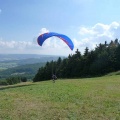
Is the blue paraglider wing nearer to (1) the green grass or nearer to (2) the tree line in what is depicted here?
(1) the green grass

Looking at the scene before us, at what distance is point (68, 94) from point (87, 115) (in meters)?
6.58

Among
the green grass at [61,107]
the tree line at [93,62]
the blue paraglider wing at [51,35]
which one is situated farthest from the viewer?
the tree line at [93,62]

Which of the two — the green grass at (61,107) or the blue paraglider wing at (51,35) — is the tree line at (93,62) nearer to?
the blue paraglider wing at (51,35)

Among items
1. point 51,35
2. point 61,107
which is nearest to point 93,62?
A: point 51,35

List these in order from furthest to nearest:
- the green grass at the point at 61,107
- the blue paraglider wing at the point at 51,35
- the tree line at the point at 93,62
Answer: the tree line at the point at 93,62 < the blue paraglider wing at the point at 51,35 < the green grass at the point at 61,107

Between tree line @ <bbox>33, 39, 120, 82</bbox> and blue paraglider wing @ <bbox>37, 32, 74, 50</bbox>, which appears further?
tree line @ <bbox>33, 39, 120, 82</bbox>

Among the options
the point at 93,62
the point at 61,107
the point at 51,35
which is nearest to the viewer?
the point at 61,107

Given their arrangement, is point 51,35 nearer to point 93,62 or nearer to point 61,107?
point 61,107

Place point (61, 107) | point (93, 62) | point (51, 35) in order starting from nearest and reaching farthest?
point (61, 107) → point (51, 35) → point (93, 62)

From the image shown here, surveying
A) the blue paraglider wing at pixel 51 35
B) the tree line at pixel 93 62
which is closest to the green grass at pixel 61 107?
the blue paraglider wing at pixel 51 35

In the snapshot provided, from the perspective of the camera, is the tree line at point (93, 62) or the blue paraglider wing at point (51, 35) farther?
the tree line at point (93, 62)

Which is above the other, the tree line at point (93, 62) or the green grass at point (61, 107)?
the tree line at point (93, 62)

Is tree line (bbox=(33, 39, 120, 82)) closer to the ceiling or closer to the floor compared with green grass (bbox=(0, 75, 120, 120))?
closer to the ceiling

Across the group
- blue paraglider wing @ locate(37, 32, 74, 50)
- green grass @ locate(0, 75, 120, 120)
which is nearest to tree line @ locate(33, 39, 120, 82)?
blue paraglider wing @ locate(37, 32, 74, 50)
